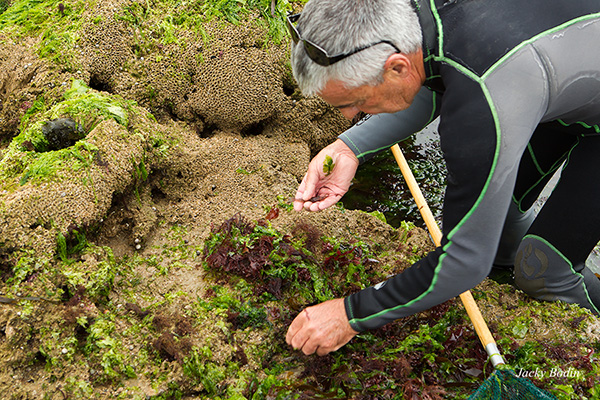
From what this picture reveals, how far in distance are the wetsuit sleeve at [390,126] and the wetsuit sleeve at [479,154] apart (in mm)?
858

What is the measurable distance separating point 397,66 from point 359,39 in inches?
8.4

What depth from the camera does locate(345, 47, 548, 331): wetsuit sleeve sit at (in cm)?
193

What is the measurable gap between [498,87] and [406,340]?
5.59 ft

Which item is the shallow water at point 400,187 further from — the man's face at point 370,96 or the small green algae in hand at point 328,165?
the man's face at point 370,96

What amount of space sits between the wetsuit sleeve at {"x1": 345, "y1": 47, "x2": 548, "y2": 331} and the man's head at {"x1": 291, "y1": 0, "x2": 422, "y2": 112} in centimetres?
23

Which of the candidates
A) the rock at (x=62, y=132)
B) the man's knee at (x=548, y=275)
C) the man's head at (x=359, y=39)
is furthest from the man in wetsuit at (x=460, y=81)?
the rock at (x=62, y=132)

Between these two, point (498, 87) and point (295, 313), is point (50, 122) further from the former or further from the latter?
point (498, 87)

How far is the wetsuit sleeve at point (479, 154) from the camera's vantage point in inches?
76.1

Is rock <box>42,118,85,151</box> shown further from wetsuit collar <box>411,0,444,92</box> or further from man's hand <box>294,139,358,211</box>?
wetsuit collar <box>411,0,444,92</box>

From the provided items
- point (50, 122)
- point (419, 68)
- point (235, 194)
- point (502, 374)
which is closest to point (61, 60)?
point (50, 122)

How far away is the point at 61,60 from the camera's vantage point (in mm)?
4121

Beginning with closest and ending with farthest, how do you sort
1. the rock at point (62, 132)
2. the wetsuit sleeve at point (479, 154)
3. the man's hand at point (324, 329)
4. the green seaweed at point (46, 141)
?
the wetsuit sleeve at point (479, 154) < the man's hand at point (324, 329) < the green seaweed at point (46, 141) < the rock at point (62, 132)

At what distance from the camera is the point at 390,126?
3039 millimetres

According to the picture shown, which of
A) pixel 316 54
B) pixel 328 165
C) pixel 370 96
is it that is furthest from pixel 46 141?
pixel 370 96
